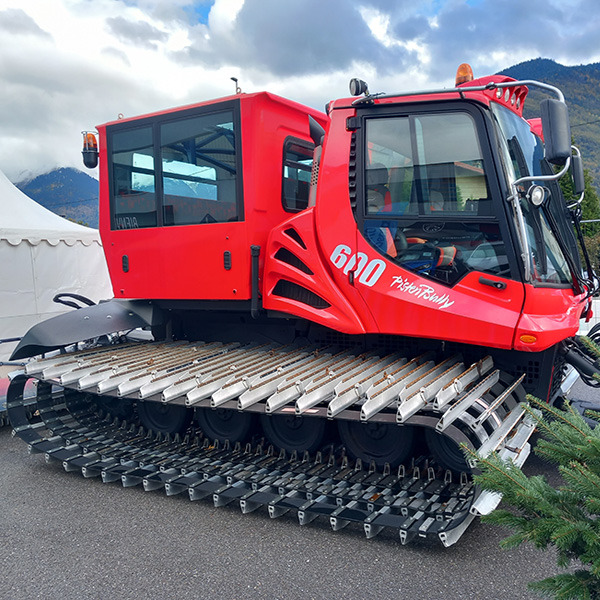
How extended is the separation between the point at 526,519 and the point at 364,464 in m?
2.39

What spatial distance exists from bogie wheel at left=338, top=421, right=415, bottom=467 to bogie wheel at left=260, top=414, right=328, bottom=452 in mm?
194

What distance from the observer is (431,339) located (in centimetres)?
427

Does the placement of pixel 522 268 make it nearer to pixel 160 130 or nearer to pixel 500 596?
pixel 500 596

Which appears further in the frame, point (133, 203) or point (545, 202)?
point (133, 203)

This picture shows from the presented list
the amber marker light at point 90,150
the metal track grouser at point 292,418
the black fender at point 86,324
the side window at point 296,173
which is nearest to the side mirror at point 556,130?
the metal track grouser at point 292,418

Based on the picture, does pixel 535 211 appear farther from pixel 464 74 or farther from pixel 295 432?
pixel 295 432

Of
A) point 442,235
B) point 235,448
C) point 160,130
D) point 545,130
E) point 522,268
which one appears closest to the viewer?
point 545,130

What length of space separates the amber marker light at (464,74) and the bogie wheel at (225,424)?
295cm

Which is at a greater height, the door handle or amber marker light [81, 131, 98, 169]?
amber marker light [81, 131, 98, 169]

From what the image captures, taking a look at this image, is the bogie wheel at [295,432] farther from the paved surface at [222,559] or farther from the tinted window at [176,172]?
the tinted window at [176,172]

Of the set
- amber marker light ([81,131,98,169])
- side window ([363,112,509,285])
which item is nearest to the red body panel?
side window ([363,112,509,285])

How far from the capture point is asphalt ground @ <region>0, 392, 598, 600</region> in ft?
9.99

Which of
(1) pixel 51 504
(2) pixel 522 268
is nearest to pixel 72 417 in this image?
(1) pixel 51 504

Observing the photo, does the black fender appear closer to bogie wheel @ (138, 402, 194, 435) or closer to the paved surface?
bogie wheel @ (138, 402, 194, 435)
